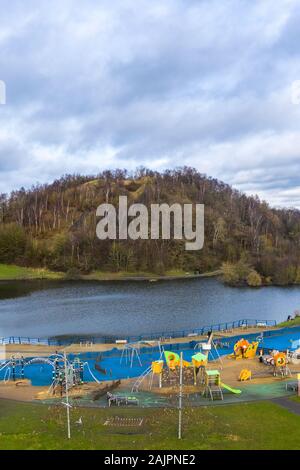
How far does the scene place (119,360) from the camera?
3234cm

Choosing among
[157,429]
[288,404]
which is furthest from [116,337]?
[157,429]

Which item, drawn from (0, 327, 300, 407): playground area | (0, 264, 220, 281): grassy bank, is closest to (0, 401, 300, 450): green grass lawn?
(0, 327, 300, 407): playground area

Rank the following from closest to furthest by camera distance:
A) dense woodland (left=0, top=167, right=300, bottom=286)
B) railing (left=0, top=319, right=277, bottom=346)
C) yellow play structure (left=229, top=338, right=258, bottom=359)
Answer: yellow play structure (left=229, top=338, right=258, bottom=359) → railing (left=0, top=319, right=277, bottom=346) → dense woodland (left=0, top=167, right=300, bottom=286)

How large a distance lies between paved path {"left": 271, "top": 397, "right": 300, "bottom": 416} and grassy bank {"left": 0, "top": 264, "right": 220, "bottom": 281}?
308ft

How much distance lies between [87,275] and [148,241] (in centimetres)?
2228

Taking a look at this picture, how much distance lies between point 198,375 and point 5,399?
37.2ft

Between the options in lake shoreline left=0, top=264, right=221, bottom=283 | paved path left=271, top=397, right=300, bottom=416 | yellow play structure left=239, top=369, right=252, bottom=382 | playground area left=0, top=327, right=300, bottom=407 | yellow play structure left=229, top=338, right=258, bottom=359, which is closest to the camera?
paved path left=271, top=397, right=300, bottom=416

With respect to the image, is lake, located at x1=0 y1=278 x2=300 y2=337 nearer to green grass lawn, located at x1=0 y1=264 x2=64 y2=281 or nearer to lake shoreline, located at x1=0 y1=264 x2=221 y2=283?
lake shoreline, located at x1=0 y1=264 x2=221 y2=283

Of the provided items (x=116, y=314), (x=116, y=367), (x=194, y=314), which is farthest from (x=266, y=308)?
(x=116, y=367)

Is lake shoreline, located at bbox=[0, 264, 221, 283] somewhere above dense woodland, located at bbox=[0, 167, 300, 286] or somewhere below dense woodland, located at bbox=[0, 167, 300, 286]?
below

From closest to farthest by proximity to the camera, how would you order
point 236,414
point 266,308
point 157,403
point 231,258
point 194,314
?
1. point 236,414
2. point 157,403
3. point 194,314
4. point 266,308
5. point 231,258

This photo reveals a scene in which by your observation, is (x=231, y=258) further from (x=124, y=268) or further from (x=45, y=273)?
(x=45, y=273)

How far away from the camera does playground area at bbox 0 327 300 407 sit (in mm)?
24297

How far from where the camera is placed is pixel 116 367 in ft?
101
